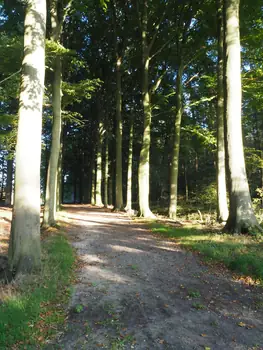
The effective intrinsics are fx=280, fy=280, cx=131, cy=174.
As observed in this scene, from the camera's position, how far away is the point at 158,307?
4508 millimetres

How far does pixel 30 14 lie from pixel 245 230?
8.02 m

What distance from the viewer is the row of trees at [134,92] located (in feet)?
19.4

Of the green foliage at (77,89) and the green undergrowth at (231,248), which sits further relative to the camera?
the green foliage at (77,89)

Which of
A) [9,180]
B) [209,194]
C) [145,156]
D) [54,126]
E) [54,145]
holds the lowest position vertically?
[209,194]

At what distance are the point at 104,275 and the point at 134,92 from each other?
20.2 metres

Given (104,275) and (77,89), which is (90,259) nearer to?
(104,275)

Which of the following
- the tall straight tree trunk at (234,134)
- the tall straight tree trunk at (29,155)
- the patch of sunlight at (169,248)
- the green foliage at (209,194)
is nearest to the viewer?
the tall straight tree trunk at (29,155)

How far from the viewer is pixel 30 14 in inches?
239

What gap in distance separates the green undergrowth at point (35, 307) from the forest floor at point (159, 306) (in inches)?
7.9

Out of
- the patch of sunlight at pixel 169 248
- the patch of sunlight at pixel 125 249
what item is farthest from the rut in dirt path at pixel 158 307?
the patch of sunlight at pixel 169 248

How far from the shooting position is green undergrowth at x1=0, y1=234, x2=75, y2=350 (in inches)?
138

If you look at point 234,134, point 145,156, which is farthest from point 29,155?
point 145,156

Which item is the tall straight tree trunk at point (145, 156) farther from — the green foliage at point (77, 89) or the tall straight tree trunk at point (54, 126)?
the tall straight tree trunk at point (54, 126)

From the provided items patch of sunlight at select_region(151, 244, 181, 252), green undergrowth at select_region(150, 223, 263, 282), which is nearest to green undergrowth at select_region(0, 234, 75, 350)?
patch of sunlight at select_region(151, 244, 181, 252)
